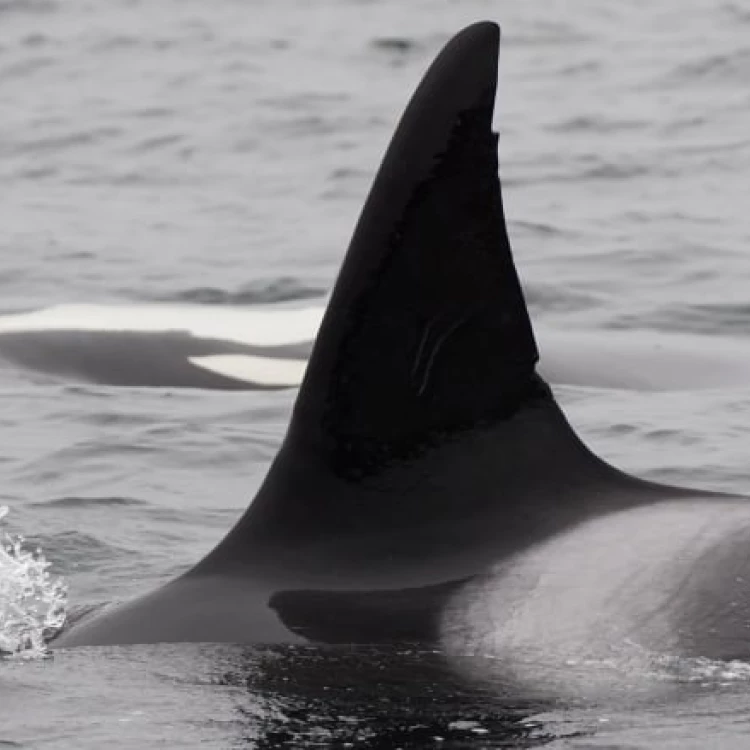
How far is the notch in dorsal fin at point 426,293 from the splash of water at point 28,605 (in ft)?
3.48

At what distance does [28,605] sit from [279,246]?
1073 cm

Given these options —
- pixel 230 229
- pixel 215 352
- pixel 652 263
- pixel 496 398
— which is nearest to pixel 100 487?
pixel 215 352

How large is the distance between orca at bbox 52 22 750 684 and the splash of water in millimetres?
232

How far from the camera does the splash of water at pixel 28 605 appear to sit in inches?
258

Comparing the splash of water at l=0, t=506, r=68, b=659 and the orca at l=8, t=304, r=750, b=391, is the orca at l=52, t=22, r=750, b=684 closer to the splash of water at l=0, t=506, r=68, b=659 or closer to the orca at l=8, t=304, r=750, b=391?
the splash of water at l=0, t=506, r=68, b=659

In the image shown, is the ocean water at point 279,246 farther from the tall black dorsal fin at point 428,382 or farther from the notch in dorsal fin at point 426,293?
the notch in dorsal fin at point 426,293

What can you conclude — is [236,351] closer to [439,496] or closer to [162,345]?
[162,345]

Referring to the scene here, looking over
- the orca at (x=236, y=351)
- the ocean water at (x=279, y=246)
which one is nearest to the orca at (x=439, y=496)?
the ocean water at (x=279, y=246)

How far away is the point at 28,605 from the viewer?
724 cm

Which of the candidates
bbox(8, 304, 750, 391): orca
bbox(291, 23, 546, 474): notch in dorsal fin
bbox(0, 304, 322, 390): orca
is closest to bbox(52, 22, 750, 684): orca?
bbox(291, 23, 546, 474): notch in dorsal fin

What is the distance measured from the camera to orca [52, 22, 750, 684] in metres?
6.01

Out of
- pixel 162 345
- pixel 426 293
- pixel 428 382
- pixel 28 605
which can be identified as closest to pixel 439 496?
pixel 428 382

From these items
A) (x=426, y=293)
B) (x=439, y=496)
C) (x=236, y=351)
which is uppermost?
(x=236, y=351)

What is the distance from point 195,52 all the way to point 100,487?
→ 19.4m
